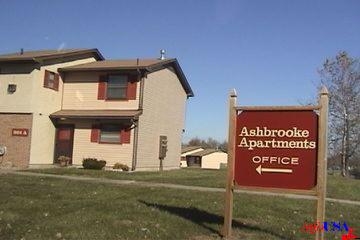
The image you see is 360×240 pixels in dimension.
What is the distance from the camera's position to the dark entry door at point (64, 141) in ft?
90.9

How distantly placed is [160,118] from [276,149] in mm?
20164

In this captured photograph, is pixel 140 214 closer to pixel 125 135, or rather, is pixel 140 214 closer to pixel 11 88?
pixel 125 135

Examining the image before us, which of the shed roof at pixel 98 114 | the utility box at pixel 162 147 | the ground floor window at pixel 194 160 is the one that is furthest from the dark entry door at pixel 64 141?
the ground floor window at pixel 194 160

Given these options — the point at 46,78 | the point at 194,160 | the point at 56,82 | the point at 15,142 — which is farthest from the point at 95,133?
the point at 194,160

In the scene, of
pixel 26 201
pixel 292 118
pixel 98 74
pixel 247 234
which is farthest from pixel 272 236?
pixel 98 74

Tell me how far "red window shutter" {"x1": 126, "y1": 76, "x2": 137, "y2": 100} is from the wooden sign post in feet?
57.4

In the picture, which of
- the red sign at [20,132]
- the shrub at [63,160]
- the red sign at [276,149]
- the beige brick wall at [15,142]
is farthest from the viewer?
the shrub at [63,160]

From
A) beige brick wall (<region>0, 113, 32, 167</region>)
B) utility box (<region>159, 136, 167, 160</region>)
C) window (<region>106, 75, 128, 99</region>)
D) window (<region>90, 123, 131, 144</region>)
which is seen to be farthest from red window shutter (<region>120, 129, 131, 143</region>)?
beige brick wall (<region>0, 113, 32, 167</region>)

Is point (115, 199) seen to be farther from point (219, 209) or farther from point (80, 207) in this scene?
point (219, 209)

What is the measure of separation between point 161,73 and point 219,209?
58.6ft

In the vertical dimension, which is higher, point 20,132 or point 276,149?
point 20,132

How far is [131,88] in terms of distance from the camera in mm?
26750

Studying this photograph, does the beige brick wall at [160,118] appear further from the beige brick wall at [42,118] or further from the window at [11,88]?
the window at [11,88]

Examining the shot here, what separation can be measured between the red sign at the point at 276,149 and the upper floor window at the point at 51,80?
766 inches
